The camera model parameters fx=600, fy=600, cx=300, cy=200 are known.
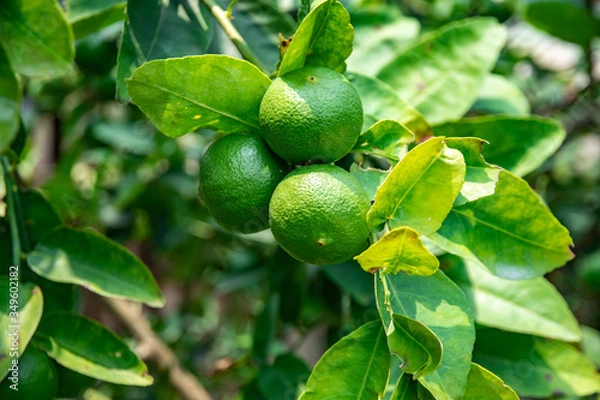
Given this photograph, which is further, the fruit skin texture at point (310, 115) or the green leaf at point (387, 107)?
the green leaf at point (387, 107)

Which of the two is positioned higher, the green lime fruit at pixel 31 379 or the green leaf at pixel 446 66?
the green leaf at pixel 446 66

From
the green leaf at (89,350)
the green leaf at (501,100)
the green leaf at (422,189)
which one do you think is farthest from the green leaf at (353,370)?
the green leaf at (501,100)

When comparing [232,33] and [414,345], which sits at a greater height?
[232,33]

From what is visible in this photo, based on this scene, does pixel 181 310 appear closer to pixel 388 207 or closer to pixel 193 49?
pixel 193 49

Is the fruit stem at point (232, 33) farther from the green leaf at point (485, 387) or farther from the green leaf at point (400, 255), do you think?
the green leaf at point (485, 387)

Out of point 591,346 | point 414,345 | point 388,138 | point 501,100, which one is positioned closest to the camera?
point 414,345

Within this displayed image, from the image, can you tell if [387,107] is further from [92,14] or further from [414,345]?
[92,14]

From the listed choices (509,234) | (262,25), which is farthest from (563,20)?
(509,234)

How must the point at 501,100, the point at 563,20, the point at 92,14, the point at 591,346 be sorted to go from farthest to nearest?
the point at 563,20 → the point at 591,346 → the point at 501,100 → the point at 92,14
